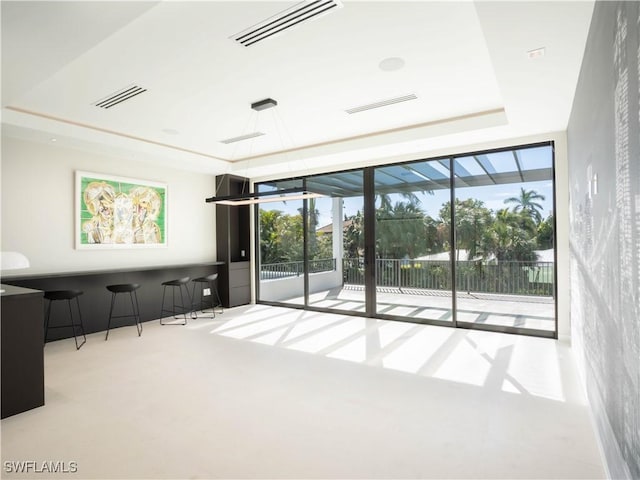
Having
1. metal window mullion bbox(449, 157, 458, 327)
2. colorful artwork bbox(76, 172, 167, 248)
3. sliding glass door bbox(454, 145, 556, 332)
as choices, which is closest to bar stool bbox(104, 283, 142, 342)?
colorful artwork bbox(76, 172, 167, 248)

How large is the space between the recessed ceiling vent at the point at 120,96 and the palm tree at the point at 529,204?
188 inches

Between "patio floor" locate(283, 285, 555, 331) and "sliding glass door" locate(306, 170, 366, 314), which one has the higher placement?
"sliding glass door" locate(306, 170, 366, 314)

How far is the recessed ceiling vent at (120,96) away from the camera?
378 centimetres

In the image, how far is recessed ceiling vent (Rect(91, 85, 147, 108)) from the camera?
3781 mm

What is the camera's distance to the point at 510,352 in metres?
4.33

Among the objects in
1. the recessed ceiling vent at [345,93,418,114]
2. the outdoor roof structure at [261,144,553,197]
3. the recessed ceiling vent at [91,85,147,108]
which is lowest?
the outdoor roof structure at [261,144,553,197]

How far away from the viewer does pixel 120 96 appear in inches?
155

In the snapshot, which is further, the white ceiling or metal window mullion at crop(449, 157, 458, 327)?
metal window mullion at crop(449, 157, 458, 327)

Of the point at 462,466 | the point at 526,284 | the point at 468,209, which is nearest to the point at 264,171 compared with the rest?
the point at 468,209

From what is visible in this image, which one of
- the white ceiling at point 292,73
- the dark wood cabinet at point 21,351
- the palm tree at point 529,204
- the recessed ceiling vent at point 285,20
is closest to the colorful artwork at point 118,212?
the white ceiling at point 292,73

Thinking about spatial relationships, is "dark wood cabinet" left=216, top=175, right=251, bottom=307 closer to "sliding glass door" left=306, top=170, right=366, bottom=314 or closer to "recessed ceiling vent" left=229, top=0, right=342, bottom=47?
"sliding glass door" left=306, top=170, right=366, bottom=314

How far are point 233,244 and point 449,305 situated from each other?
4.33 m

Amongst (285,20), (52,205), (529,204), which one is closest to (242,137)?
(52,205)

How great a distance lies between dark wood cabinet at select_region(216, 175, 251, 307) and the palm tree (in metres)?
4.96
